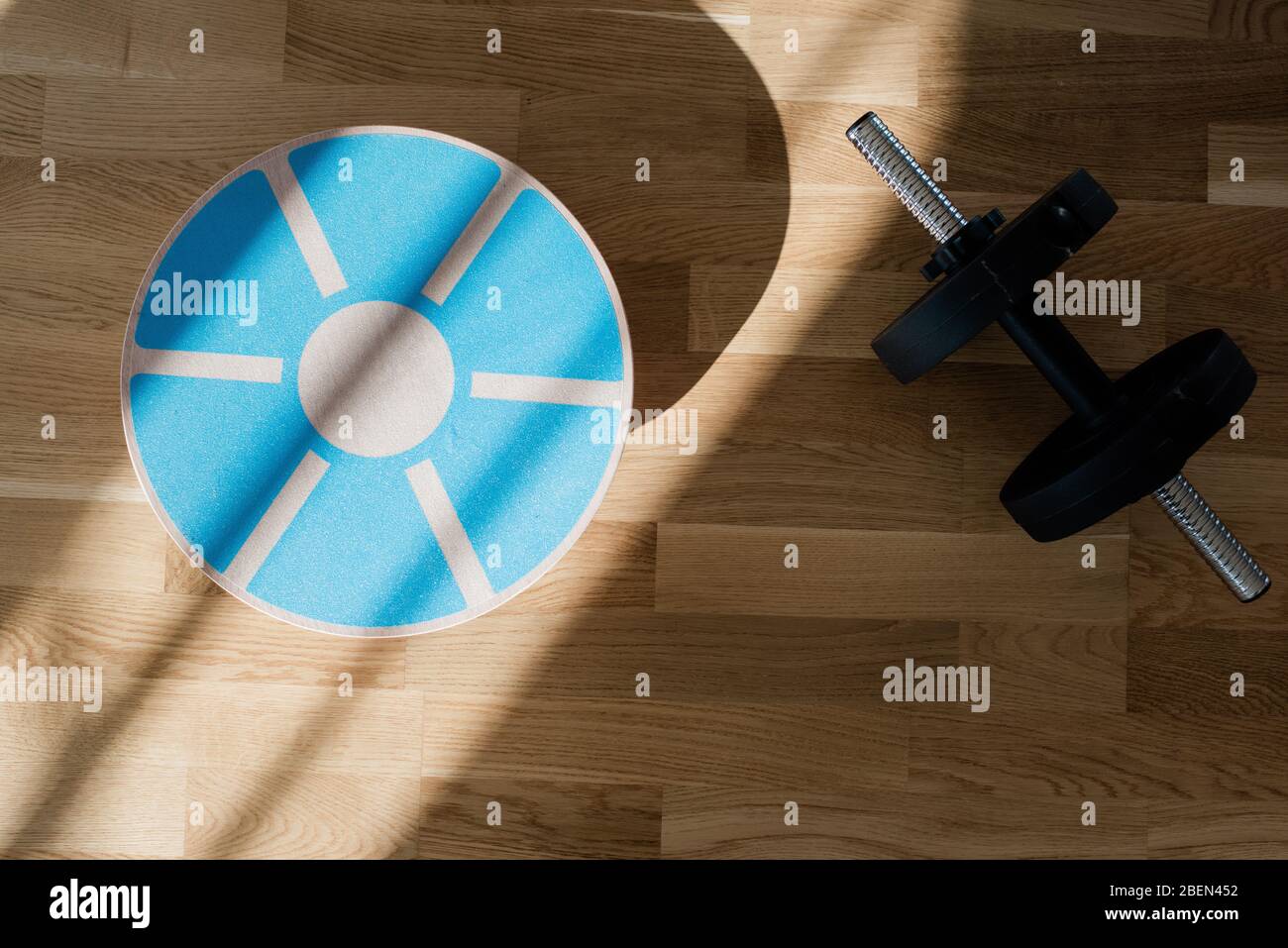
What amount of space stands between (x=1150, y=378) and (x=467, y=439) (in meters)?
1.18

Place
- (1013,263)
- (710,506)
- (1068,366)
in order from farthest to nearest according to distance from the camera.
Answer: (710,506)
(1068,366)
(1013,263)

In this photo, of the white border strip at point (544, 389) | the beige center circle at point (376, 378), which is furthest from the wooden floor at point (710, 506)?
the beige center circle at point (376, 378)

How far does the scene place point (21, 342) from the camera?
1.67m

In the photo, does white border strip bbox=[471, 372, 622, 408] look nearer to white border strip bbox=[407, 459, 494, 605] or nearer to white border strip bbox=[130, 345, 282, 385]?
white border strip bbox=[407, 459, 494, 605]

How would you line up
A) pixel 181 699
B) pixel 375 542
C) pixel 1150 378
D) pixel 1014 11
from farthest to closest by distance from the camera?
pixel 1014 11
pixel 181 699
pixel 1150 378
pixel 375 542

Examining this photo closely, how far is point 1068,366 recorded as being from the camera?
4.82ft

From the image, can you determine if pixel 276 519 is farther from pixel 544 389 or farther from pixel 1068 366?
pixel 1068 366

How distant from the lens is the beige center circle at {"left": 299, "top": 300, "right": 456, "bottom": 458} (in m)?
1.37

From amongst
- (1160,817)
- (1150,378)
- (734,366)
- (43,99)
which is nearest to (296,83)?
(43,99)

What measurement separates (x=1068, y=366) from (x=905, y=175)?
422mm

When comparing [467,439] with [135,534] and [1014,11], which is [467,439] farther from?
[1014,11]

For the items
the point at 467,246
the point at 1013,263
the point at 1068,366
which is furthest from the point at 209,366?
the point at 1068,366

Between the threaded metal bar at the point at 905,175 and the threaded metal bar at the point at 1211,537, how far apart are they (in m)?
0.57

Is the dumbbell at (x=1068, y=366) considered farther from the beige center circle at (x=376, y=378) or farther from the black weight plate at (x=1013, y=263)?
the beige center circle at (x=376, y=378)
